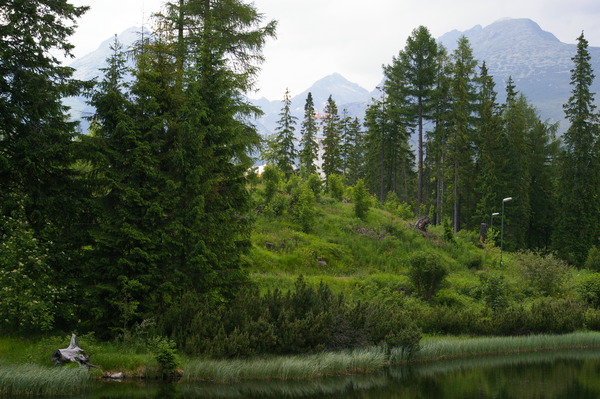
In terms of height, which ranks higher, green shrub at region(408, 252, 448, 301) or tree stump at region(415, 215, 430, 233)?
tree stump at region(415, 215, 430, 233)

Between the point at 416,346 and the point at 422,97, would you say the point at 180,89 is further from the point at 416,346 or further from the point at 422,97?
the point at 422,97

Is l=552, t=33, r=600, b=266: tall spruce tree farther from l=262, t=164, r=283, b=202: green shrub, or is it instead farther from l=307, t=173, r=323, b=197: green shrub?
l=262, t=164, r=283, b=202: green shrub

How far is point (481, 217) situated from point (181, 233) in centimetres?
4021

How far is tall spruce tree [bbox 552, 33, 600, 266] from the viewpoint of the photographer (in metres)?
49.6

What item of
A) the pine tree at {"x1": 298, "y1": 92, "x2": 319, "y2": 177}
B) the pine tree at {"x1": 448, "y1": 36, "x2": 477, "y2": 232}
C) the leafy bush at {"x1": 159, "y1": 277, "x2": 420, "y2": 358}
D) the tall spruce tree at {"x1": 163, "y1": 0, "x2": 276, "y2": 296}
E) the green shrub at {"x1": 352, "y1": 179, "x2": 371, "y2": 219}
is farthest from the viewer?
the pine tree at {"x1": 298, "y1": 92, "x2": 319, "y2": 177}

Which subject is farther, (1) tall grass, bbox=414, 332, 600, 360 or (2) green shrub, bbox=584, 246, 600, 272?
(2) green shrub, bbox=584, 246, 600, 272

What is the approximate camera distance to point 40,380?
1220 centimetres

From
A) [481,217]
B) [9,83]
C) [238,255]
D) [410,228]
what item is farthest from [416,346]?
[481,217]

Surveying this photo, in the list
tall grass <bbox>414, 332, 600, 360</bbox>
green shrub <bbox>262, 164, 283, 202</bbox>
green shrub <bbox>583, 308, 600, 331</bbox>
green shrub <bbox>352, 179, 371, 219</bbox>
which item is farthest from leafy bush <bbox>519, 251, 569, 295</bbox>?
green shrub <bbox>262, 164, 283, 202</bbox>

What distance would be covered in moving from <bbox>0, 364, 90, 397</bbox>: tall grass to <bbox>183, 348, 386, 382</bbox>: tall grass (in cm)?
277

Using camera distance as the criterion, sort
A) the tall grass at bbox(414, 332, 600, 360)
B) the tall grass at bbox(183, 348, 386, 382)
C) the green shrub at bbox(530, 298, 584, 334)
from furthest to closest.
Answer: the green shrub at bbox(530, 298, 584, 334), the tall grass at bbox(414, 332, 600, 360), the tall grass at bbox(183, 348, 386, 382)

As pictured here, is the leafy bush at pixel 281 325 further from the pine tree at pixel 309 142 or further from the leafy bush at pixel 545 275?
the pine tree at pixel 309 142

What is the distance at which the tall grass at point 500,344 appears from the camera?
59.5 feet

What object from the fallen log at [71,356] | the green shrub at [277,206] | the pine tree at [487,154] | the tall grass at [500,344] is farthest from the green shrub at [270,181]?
the pine tree at [487,154]
